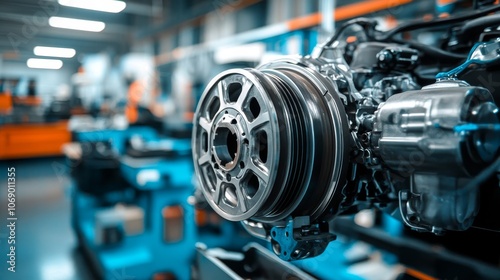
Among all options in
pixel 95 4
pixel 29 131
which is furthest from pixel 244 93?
pixel 29 131

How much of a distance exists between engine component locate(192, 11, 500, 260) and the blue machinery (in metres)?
1.54

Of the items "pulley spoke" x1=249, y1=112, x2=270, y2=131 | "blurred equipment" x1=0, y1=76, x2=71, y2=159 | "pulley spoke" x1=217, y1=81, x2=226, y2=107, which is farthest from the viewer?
"blurred equipment" x1=0, y1=76, x2=71, y2=159

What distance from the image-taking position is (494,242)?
1.19 m

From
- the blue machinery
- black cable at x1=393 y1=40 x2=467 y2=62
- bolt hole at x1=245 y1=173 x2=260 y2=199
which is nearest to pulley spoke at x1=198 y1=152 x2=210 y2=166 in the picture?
bolt hole at x1=245 y1=173 x2=260 y2=199

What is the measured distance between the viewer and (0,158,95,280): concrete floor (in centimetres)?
197

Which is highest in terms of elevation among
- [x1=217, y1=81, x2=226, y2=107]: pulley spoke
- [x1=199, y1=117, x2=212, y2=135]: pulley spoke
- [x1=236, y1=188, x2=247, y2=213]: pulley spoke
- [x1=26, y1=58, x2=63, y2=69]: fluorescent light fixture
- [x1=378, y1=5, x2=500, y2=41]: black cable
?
[x1=26, y1=58, x2=63, y2=69]: fluorescent light fixture

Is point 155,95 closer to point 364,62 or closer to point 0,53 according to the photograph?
point 0,53

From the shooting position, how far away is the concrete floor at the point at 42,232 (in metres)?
1.97

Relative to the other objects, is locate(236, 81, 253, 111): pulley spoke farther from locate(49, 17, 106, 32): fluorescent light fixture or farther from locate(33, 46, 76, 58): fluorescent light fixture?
locate(49, 17, 106, 32): fluorescent light fixture

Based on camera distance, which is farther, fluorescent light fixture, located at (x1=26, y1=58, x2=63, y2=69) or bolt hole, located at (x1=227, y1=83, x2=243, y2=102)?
fluorescent light fixture, located at (x1=26, y1=58, x2=63, y2=69)

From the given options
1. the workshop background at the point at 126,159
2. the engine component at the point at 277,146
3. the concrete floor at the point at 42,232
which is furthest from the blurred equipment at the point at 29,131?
the engine component at the point at 277,146

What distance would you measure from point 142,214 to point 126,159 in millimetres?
402

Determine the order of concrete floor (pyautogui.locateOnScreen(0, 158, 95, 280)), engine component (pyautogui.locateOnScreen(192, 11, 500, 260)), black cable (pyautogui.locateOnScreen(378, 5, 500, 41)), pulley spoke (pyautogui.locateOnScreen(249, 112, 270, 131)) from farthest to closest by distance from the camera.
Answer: concrete floor (pyautogui.locateOnScreen(0, 158, 95, 280))
black cable (pyautogui.locateOnScreen(378, 5, 500, 41))
pulley spoke (pyautogui.locateOnScreen(249, 112, 270, 131))
engine component (pyautogui.locateOnScreen(192, 11, 500, 260))

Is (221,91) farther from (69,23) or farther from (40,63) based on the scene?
(69,23)
